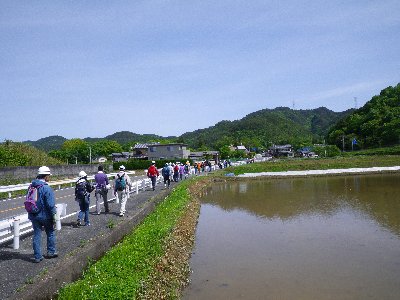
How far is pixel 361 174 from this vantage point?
3978cm

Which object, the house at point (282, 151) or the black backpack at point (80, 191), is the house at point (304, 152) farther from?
the black backpack at point (80, 191)

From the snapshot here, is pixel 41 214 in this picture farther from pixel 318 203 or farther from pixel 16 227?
pixel 318 203

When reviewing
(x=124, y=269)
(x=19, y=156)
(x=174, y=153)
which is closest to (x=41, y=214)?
(x=124, y=269)

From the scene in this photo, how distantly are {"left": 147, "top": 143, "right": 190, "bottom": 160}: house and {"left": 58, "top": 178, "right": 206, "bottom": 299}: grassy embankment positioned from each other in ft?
205

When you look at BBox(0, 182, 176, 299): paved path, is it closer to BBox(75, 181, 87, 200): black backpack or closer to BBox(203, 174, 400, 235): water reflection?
BBox(75, 181, 87, 200): black backpack

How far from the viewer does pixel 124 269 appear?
7184mm

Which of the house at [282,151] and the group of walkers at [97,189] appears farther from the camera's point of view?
the house at [282,151]

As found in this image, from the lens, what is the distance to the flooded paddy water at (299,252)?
7.93 meters

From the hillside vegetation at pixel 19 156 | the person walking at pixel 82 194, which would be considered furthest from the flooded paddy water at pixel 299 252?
the hillside vegetation at pixel 19 156

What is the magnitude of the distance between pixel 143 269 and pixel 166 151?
224ft

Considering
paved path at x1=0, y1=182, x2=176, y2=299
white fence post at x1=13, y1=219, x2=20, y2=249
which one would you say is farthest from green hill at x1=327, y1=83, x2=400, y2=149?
white fence post at x1=13, y1=219, x2=20, y2=249

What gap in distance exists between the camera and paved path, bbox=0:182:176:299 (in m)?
6.18

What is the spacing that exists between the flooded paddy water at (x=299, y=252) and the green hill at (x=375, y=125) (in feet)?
220

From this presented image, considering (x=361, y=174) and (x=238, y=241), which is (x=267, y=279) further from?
(x=361, y=174)
